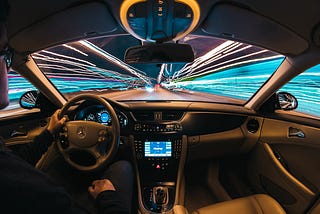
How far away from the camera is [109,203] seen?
1566 millimetres

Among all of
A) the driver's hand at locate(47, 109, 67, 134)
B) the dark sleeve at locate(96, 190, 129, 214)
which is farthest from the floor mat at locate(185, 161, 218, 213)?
the driver's hand at locate(47, 109, 67, 134)

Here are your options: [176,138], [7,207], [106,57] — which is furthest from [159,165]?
[106,57]

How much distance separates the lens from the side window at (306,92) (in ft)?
8.87

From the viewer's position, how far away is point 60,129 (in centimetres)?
213

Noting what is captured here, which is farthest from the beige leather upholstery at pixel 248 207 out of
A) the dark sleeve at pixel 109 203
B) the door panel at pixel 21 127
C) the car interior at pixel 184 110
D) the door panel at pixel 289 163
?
the door panel at pixel 21 127

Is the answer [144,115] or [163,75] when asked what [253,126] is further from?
[163,75]

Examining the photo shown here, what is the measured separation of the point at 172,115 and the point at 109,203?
1509 mm

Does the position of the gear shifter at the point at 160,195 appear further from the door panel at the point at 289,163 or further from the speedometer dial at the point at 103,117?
the door panel at the point at 289,163

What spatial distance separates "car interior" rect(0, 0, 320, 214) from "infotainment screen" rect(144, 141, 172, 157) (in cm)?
1

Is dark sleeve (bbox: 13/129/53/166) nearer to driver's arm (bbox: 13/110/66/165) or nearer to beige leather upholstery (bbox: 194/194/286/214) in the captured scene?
driver's arm (bbox: 13/110/66/165)

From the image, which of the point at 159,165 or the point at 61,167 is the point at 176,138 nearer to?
the point at 159,165

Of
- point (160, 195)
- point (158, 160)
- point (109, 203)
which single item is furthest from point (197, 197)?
point (109, 203)

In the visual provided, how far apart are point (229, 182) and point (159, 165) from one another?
1.09 meters

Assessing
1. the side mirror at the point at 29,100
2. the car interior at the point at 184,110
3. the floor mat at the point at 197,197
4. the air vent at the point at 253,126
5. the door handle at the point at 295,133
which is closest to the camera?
the car interior at the point at 184,110
